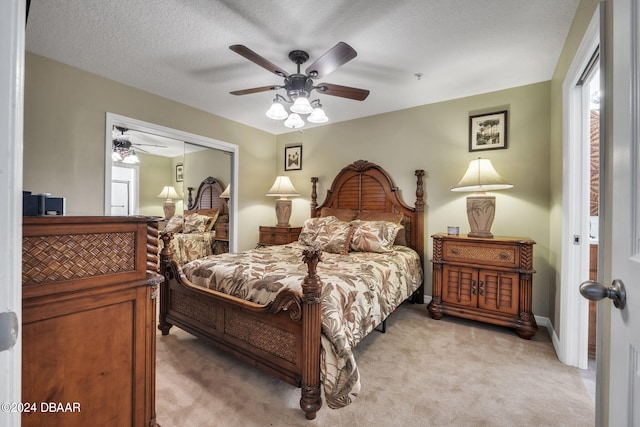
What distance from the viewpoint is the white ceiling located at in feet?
6.18

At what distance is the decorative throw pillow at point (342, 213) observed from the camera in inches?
149

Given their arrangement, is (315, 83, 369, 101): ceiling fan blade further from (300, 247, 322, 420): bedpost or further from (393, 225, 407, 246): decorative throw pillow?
(393, 225, 407, 246): decorative throw pillow

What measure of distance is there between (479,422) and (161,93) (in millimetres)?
4092

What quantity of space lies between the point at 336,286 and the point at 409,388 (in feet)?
2.67

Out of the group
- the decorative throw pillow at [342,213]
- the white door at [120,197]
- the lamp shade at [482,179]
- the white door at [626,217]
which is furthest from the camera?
the decorative throw pillow at [342,213]

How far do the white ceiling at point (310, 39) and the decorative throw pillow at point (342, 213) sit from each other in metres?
1.54

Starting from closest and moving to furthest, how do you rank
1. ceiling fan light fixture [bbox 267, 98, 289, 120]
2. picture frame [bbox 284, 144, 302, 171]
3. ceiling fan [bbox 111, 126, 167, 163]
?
1. ceiling fan light fixture [bbox 267, 98, 289, 120]
2. ceiling fan [bbox 111, 126, 167, 163]
3. picture frame [bbox 284, 144, 302, 171]

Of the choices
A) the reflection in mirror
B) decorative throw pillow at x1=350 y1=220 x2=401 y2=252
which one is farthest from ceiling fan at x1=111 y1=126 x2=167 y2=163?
decorative throw pillow at x1=350 y1=220 x2=401 y2=252

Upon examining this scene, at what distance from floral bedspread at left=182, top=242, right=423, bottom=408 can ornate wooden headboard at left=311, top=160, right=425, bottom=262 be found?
0.74 meters

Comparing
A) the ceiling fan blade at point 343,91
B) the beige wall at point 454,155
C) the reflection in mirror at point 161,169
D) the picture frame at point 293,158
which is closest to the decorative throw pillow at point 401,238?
the beige wall at point 454,155

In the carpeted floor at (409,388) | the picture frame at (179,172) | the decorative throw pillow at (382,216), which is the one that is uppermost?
the picture frame at (179,172)

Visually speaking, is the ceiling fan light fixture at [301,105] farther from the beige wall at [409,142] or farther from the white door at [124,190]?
the white door at [124,190]

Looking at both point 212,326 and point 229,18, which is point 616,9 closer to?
point 229,18

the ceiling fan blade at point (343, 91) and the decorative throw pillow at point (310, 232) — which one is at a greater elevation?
the ceiling fan blade at point (343, 91)
